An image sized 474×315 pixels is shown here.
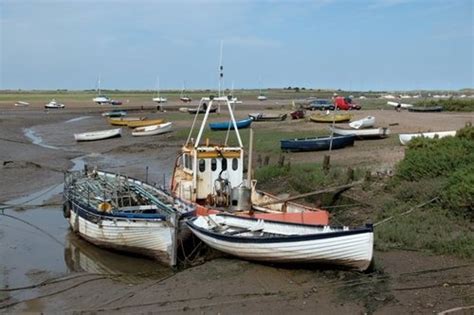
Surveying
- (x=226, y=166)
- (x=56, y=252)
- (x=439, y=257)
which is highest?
(x=226, y=166)

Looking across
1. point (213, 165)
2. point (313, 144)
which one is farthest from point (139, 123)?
point (213, 165)

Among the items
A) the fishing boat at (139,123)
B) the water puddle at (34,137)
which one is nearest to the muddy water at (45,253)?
the water puddle at (34,137)

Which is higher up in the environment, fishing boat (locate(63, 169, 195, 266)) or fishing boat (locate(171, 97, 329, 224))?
fishing boat (locate(171, 97, 329, 224))

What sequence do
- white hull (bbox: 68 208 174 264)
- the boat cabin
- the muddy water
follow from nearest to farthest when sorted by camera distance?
the muddy water < white hull (bbox: 68 208 174 264) < the boat cabin

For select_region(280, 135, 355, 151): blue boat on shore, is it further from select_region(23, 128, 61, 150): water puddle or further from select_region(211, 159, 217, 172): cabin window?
select_region(23, 128, 61, 150): water puddle

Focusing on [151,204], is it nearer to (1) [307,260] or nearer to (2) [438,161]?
(1) [307,260]

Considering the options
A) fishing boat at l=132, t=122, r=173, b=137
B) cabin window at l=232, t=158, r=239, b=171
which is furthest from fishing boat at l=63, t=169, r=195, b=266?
fishing boat at l=132, t=122, r=173, b=137

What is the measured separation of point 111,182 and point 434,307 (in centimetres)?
1167

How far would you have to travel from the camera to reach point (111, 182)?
61.3 feet

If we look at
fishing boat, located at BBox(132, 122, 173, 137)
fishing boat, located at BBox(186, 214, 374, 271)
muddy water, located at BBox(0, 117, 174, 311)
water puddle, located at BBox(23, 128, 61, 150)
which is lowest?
water puddle, located at BBox(23, 128, 61, 150)

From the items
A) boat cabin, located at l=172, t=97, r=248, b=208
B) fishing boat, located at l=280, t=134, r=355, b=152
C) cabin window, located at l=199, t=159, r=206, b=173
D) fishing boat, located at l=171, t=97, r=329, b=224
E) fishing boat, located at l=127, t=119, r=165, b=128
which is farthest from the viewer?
fishing boat, located at l=127, t=119, r=165, b=128

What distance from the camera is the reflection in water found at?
13.6 m

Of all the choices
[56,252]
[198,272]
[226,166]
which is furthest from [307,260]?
Result: [56,252]

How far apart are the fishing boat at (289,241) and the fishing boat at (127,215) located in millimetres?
673
